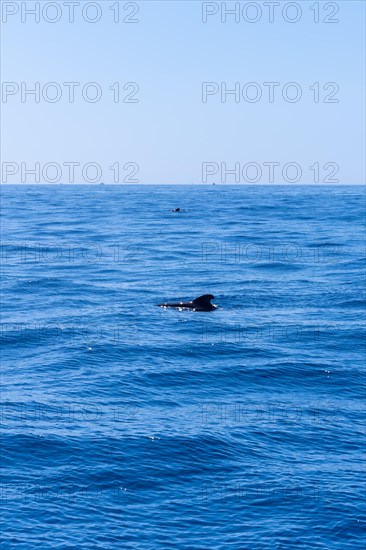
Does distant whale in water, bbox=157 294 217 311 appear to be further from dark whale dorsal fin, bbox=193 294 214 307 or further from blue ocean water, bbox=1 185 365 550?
blue ocean water, bbox=1 185 365 550

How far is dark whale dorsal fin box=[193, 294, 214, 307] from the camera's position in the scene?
40.4 metres

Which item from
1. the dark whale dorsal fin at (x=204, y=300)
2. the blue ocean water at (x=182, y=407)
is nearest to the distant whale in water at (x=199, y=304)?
the dark whale dorsal fin at (x=204, y=300)

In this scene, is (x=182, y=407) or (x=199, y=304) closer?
(x=182, y=407)

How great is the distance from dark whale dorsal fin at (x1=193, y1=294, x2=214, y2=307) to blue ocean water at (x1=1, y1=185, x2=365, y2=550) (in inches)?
49.9

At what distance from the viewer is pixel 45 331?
3591 centimetres

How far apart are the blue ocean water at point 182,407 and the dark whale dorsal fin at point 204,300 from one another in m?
1.27

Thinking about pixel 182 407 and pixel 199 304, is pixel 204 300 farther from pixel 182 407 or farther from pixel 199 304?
pixel 182 407

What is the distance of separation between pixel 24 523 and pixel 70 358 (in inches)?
545

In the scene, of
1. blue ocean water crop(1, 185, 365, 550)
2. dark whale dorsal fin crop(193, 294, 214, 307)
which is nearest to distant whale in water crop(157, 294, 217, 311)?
dark whale dorsal fin crop(193, 294, 214, 307)

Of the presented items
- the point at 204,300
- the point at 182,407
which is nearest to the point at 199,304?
the point at 204,300

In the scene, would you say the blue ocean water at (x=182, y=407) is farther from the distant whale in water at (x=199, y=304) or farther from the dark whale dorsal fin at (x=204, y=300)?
the dark whale dorsal fin at (x=204, y=300)

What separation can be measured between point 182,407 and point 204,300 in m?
15.0

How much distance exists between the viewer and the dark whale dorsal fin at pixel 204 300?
132 ft

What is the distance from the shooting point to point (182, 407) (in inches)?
1024
